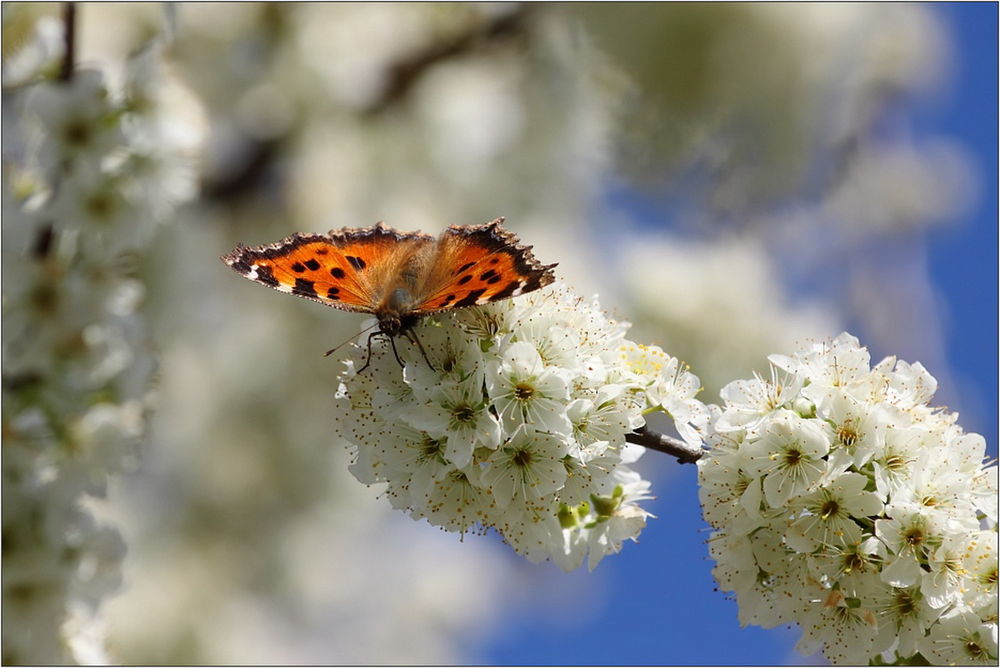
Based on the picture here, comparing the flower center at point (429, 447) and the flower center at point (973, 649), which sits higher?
the flower center at point (429, 447)

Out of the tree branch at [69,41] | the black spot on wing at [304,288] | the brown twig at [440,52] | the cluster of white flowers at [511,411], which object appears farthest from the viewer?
the brown twig at [440,52]

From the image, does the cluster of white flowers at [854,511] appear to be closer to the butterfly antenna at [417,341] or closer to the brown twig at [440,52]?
A: the butterfly antenna at [417,341]

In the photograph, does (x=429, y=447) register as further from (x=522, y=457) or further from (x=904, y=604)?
(x=904, y=604)

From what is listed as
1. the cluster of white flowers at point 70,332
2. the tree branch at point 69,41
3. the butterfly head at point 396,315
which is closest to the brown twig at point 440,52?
the cluster of white flowers at point 70,332

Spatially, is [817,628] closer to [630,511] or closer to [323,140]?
[630,511]

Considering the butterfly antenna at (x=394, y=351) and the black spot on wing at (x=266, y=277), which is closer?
the butterfly antenna at (x=394, y=351)

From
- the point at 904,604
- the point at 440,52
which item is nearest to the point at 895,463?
the point at 904,604

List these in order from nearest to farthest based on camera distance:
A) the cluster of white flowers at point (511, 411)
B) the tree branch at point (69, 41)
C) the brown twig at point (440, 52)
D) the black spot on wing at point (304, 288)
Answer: the cluster of white flowers at point (511, 411) < the black spot on wing at point (304, 288) < the tree branch at point (69, 41) < the brown twig at point (440, 52)

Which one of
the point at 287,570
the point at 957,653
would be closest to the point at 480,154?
the point at 287,570

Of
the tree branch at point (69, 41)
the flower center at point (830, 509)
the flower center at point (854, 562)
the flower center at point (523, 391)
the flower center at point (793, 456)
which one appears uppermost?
the tree branch at point (69, 41)

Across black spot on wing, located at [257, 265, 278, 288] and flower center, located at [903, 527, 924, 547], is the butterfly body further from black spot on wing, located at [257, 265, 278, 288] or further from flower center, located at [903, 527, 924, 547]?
flower center, located at [903, 527, 924, 547]
